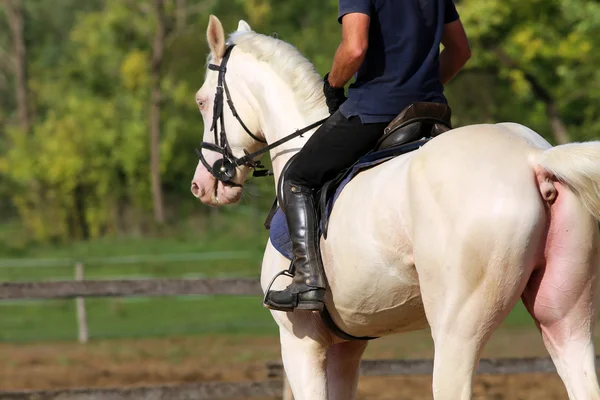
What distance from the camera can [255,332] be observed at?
1598cm

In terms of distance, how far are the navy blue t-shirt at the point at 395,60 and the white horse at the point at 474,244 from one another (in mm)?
353

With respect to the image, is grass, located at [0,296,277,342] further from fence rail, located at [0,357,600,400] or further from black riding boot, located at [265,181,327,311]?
black riding boot, located at [265,181,327,311]

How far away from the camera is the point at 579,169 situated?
3652 millimetres

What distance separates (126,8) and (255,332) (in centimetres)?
2098

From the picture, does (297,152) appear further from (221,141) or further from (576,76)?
(576,76)

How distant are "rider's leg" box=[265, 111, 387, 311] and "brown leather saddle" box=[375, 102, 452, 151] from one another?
86mm

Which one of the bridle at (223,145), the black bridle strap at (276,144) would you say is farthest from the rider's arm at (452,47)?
the bridle at (223,145)

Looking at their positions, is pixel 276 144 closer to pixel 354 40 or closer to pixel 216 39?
pixel 216 39

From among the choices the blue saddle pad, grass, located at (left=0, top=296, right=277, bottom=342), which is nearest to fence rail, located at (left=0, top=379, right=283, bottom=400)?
the blue saddle pad

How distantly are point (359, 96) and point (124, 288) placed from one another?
5.18m

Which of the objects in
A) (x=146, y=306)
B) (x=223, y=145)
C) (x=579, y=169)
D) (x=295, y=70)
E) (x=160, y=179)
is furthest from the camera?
(x=160, y=179)

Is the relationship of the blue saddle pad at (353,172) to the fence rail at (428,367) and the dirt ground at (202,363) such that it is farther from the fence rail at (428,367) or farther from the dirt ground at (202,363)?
the dirt ground at (202,363)

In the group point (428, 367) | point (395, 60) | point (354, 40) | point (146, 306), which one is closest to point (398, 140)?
point (395, 60)

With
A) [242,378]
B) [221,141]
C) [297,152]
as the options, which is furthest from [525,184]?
[242,378]
